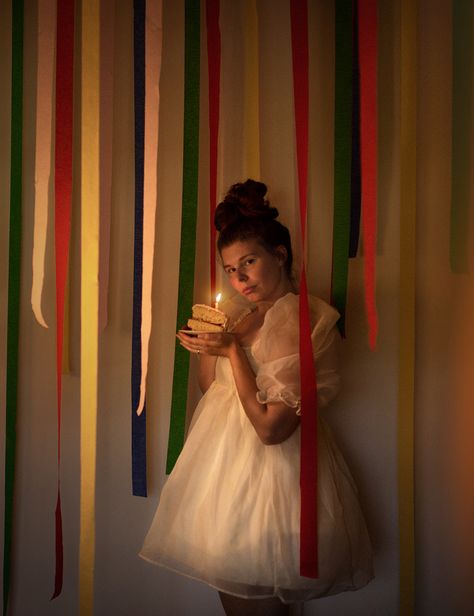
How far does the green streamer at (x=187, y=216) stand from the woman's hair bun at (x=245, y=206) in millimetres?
140

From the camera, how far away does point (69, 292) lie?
6.10ft

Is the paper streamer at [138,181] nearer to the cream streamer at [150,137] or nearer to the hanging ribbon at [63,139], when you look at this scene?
the cream streamer at [150,137]

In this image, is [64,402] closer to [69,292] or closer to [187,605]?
[69,292]

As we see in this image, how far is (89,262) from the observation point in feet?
4.99

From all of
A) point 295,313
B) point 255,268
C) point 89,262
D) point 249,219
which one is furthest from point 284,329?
A: point 89,262

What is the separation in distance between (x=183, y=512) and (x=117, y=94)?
4.02ft

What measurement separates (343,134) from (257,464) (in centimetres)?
88

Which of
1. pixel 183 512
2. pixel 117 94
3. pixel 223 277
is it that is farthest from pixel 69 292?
pixel 183 512

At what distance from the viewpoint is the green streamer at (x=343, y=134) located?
159 cm

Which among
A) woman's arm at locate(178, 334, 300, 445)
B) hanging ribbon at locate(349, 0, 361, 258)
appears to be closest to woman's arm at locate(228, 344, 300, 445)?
woman's arm at locate(178, 334, 300, 445)

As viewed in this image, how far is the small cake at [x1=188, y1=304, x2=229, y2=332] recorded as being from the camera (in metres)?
1.49

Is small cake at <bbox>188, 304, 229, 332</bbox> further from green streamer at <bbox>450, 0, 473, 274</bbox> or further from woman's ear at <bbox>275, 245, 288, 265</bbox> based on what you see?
green streamer at <bbox>450, 0, 473, 274</bbox>

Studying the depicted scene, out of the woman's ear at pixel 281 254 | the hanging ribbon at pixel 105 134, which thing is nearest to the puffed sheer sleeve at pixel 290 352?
the woman's ear at pixel 281 254

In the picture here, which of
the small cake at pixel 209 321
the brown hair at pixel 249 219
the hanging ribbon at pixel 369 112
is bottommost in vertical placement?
the small cake at pixel 209 321
